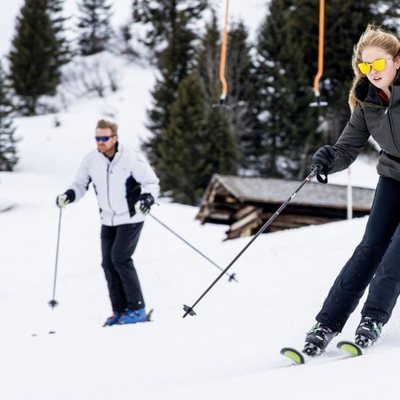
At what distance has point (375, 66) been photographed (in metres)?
2.90

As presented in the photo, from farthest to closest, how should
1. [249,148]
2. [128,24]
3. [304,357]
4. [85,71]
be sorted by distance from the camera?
1. [128,24]
2. [85,71]
3. [249,148]
4. [304,357]

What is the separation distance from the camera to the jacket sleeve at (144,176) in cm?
504

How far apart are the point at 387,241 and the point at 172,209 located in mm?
15133

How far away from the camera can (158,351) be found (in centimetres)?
358

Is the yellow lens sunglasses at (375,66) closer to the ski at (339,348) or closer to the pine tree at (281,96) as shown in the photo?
the ski at (339,348)

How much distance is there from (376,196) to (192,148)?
2559 cm

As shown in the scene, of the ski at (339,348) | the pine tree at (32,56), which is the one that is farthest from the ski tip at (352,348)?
the pine tree at (32,56)

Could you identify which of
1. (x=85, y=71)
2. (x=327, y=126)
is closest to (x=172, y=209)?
(x=327, y=126)

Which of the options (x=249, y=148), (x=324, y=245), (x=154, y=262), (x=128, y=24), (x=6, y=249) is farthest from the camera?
(x=128, y=24)

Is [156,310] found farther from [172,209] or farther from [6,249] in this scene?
[172,209]

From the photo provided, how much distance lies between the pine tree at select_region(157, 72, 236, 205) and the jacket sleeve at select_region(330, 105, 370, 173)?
24254 mm

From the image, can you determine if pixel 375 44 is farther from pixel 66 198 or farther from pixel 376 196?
pixel 66 198

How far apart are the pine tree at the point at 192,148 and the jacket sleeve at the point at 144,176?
22.3 metres

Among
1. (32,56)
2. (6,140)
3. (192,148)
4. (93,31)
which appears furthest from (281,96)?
(93,31)
